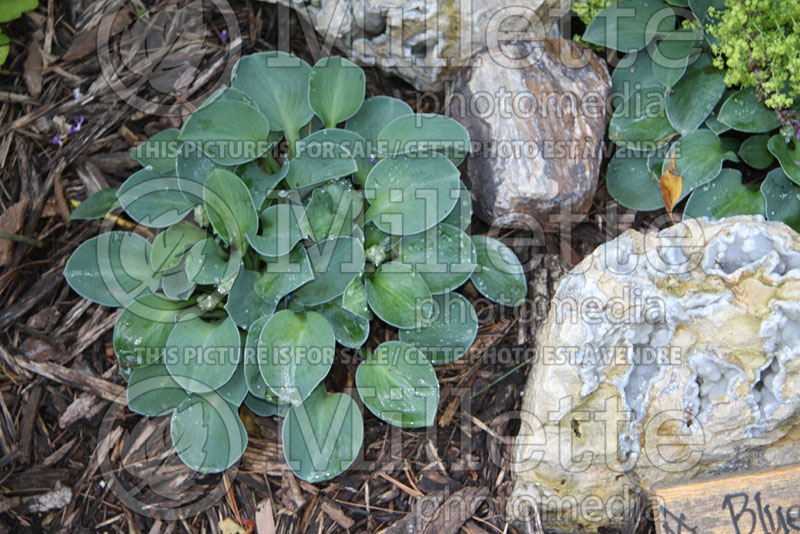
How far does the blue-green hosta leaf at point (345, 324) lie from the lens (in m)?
2.31

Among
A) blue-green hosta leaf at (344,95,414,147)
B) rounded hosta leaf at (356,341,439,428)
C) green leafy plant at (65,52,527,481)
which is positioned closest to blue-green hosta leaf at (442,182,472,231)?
green leafy plant at (65,52,527,481)

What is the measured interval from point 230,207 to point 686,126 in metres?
1.57

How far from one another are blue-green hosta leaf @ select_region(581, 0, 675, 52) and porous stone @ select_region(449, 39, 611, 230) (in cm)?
12

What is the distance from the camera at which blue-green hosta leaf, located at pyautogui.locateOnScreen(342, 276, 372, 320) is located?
87.6 inches

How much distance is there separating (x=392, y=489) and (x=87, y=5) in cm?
221

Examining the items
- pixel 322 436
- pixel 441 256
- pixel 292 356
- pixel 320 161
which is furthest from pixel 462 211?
pixel 322 436

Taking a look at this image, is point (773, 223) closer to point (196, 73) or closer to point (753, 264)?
point (753, 264)

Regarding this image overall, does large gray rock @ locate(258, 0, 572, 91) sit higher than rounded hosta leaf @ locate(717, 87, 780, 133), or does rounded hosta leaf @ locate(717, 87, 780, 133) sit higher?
large gray rock @ locate(258, 0, 572, 91)

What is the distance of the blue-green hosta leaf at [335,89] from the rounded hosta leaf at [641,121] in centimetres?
93

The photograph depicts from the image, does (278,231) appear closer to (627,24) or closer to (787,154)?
(627,24)

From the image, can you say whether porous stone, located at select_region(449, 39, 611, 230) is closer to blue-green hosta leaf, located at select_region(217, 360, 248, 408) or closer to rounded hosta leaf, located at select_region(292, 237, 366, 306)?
rounded hosta leaf, located at select_region(292, 237, 366, 306)

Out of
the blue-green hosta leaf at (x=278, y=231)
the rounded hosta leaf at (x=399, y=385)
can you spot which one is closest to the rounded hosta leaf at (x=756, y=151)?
the rounded hosta leaf at (x=399, y=385)

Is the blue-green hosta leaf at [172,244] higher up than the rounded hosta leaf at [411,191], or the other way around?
the rounded hosta leaf at [411,191]

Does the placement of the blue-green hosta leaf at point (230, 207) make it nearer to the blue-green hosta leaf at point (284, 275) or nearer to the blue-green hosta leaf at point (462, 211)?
the blue-green hosta leaf at point (284, 275)
